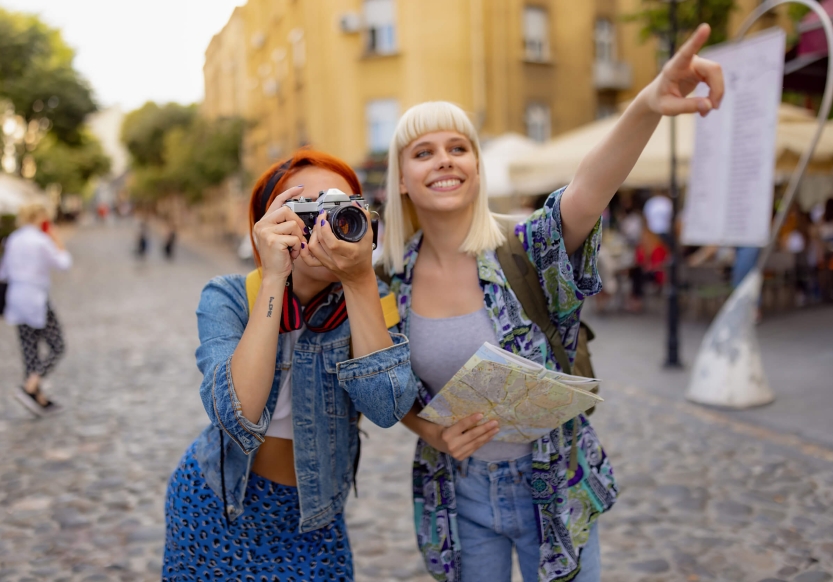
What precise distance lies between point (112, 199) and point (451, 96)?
107117 millimetres

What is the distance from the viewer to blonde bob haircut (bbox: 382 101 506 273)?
1.99m

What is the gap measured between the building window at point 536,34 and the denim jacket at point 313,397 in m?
21.2

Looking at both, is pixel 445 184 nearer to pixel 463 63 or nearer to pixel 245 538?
pixel 245 538

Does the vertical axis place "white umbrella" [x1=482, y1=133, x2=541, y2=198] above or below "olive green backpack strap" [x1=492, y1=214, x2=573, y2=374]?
above

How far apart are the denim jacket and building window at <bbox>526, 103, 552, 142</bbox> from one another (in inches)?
826

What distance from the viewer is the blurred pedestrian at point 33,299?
21.9 feet

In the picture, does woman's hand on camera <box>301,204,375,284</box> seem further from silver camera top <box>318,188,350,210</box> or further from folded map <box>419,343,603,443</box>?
folded map <box>419,343,603,443</box>

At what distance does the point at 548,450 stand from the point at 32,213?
6708 millimetres

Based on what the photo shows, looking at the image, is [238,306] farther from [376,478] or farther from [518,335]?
[376,478]

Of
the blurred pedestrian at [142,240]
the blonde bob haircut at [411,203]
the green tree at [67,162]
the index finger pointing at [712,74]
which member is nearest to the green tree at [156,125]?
the green tree at [67,162]

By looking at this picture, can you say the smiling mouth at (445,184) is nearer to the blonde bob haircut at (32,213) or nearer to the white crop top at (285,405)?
the white crop top at (285,405)

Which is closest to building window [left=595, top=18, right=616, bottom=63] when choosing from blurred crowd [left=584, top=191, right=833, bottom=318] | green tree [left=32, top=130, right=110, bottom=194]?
blurred crowd [left=584, top=191, right=833, bottom=318]

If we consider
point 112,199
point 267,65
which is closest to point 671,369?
point 267,65

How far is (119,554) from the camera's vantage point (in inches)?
149
